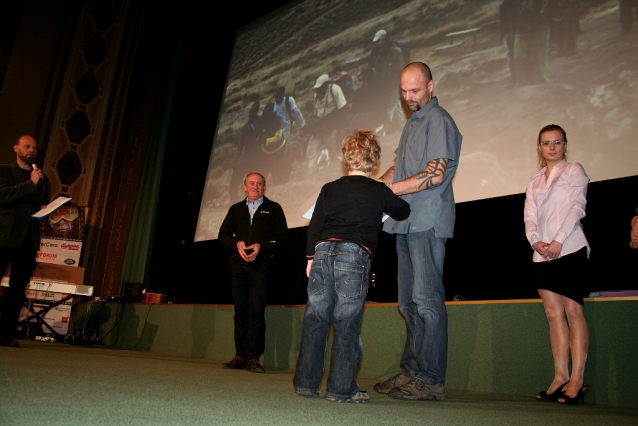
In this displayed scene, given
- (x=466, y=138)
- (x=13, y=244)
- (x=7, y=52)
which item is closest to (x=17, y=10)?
(x=7, y=52)

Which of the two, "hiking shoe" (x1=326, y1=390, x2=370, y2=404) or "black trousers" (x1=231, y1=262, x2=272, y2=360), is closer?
"hiking shoe" (x1=326, y1=390, x2=370, y2=404)

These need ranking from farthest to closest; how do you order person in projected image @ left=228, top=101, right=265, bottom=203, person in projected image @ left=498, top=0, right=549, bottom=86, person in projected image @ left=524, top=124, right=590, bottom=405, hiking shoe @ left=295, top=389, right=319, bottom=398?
person in projected image @ left=228, top=101, right=265, bottom=203 < person in projected image @ left=498, top=0, right=549, bottom=86 < person in projected image @ left=524, top=124, right=590, bottom=405 < hiking shoe @ left=295, top=389, right=319, bottom=398

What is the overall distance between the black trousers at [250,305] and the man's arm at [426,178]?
5.29 ft

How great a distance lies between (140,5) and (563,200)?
654 cm

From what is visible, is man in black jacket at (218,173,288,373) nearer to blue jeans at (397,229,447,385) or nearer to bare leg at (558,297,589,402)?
blue jeans at (397,229,447,385)

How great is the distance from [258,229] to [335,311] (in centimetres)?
173

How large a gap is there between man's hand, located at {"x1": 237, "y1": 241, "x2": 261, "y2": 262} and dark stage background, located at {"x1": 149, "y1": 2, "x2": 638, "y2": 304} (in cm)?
140

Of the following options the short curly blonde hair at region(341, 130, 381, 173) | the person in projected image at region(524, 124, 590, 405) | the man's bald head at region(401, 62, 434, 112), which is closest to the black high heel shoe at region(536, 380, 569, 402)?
the person in projected image at region(524, 124, 590, 405)

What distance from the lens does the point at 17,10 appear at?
6.73m

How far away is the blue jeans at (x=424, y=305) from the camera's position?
7.07 feet

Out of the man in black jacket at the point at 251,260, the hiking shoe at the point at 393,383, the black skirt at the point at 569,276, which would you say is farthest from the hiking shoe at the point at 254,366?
the black skirt at the point at 569,276

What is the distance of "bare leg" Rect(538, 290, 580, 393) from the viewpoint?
2.39m

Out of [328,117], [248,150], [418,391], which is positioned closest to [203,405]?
[418,391]

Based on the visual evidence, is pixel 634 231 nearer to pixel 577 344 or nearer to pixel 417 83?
pixel 577 344
